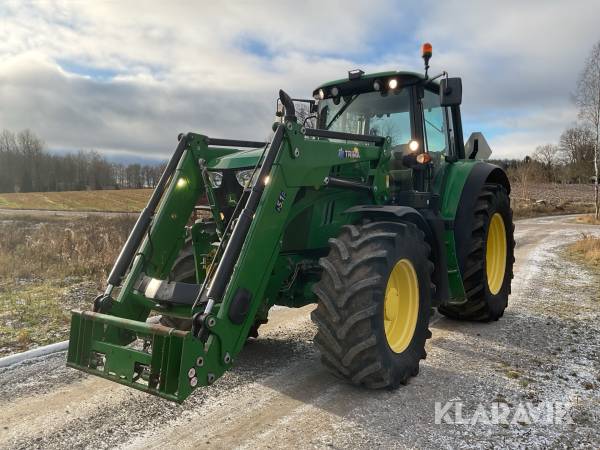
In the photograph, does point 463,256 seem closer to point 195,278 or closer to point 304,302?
point 304,302

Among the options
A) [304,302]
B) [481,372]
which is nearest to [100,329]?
[304,302]

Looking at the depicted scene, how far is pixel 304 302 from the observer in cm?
428

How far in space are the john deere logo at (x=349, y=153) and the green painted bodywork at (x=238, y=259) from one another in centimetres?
2

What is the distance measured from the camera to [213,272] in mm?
3676

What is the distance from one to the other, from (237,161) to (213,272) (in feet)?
3.55

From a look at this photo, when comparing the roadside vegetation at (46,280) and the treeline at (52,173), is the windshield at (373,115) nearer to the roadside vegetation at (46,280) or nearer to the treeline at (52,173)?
the roadside vegetation at (46,280)

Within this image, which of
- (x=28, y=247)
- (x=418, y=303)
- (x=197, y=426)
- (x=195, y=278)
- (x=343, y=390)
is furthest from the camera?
(x=28, y=247)

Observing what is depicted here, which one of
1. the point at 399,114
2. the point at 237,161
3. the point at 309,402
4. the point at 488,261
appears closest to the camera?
the point at 309,402

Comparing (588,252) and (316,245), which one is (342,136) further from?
(588,252)

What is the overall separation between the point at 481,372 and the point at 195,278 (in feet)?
8.70

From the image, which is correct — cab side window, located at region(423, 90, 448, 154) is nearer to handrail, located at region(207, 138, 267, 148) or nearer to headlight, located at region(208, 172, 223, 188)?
handrail, located at region(207, 138, 267, 148)

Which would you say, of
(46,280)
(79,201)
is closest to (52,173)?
(79,201)

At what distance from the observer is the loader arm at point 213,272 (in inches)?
120

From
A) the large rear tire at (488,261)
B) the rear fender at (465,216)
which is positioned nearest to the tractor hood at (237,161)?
the rear fender at (465,216)
